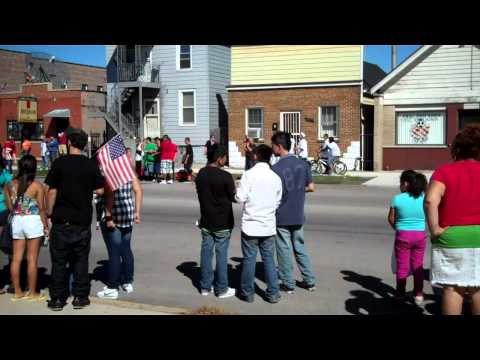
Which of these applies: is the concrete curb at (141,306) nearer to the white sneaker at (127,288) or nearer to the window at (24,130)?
the white sneaker at (127,288)

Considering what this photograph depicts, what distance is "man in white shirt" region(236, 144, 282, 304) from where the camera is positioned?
6.31m

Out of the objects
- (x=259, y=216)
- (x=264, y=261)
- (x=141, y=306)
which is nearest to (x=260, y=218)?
(x=259, y=216)

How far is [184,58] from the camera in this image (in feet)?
100.0

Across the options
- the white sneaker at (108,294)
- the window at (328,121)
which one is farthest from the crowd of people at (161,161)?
the white sneaker at (108,294)

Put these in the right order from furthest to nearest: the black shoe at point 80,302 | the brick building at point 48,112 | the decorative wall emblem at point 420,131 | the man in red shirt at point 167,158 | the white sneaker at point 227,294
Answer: the brick building at point 48,112 < the decorative wall emblem at point 420,131 < the man in red shirt at point 167,158 < the white sneaker at point 227,294 < the black shoe at point 80,302

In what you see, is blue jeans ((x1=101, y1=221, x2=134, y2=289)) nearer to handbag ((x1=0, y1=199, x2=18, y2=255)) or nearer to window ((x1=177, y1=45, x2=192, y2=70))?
handbag ((x1=0, y1=199, x2=18, y2=255))

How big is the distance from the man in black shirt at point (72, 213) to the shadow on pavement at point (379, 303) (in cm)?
299

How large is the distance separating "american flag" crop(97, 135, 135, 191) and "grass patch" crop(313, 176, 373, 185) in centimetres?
1446

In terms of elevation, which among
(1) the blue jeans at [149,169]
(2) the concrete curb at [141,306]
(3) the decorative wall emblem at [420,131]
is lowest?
(2) the concrete curb at [141,306]

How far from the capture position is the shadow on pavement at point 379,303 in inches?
242

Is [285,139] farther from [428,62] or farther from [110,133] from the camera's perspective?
[110,133]
